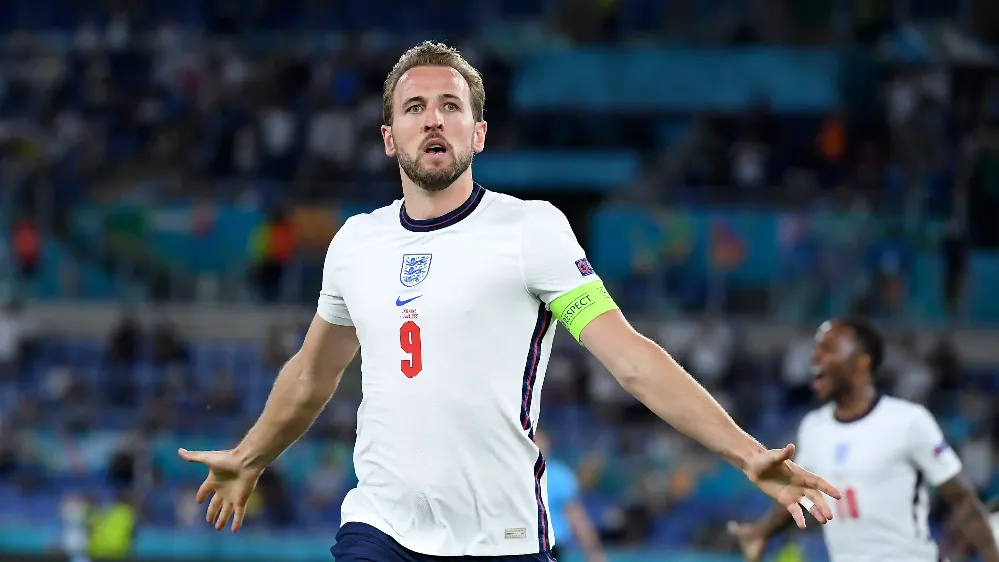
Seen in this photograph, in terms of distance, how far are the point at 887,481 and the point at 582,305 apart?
3.26m

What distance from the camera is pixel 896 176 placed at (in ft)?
56.7

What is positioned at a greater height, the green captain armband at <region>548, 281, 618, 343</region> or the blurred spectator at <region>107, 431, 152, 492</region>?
the green captain armband at <region>548, 281, 618, 343</region>

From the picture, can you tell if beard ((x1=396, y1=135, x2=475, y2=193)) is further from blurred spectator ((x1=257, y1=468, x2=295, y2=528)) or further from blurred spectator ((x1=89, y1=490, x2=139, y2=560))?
blurred spectator ((x1=257, y1=468, x2=295, y2=528))

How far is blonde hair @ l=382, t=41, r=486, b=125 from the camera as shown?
4684 mm

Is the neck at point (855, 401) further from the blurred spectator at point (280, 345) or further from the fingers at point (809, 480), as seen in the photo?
the blurred spectator at point (280, 345)

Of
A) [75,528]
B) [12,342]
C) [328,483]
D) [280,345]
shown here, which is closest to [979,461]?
[328,483]

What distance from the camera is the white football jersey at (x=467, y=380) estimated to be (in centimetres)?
445

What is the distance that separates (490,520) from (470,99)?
1264 mm

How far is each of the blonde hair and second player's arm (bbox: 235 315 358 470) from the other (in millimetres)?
790

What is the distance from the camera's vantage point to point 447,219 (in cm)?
464

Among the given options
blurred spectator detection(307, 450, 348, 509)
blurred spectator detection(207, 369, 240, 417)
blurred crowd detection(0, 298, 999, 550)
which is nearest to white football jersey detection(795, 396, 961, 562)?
blurred crowd detection(0, 298, 999, 550)

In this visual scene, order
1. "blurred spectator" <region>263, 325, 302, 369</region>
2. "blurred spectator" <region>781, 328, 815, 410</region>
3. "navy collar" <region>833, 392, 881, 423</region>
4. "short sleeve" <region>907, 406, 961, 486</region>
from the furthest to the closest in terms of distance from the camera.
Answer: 1. "blurred spectator" <region>263, 325, 302, 369</region>
2. "blurred spectator" <region>781, 328, 815, 410</region>
3. "navy collar" <region>833, 392, 881, 423</region>
4. "short sleeve" <region>907, 406, 961, 486</region>

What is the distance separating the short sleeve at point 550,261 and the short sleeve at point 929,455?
3194mm

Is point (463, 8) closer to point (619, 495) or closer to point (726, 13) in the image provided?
point (726, 13)
